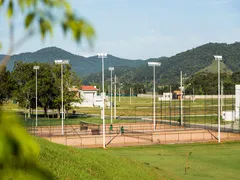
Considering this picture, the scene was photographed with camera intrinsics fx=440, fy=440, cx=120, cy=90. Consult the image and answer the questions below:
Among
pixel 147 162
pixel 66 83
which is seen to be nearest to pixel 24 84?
pixel 66 83

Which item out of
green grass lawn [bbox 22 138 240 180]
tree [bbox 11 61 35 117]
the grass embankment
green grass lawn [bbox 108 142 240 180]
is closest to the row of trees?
tree [bbox 11 61 35 117]

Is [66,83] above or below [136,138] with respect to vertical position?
above

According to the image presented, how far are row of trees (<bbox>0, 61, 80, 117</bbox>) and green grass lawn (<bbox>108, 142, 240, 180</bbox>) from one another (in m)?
36.6

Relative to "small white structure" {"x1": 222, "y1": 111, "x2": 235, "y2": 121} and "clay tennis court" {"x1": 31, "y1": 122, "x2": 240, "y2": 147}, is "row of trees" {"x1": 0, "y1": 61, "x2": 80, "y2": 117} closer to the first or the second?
"clay tennis court" {"x1": 31, "y1": 122, "x2": 240, "y2": 147}

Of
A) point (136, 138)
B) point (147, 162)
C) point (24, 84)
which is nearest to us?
point (147, 162)

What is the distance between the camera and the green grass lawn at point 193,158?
85.7ft

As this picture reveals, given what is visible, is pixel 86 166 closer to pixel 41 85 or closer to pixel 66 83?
pixel 66 83

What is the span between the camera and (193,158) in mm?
32812

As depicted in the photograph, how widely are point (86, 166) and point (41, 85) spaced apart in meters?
60.6

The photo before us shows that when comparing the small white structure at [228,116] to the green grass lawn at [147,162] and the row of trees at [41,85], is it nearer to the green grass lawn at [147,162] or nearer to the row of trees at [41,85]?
the green grass lawn at [147,162]

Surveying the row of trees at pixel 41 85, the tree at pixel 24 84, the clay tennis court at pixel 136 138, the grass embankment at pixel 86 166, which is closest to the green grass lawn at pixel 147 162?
the grass embankment at pixel 86 166

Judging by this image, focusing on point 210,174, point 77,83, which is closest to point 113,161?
point 210,174

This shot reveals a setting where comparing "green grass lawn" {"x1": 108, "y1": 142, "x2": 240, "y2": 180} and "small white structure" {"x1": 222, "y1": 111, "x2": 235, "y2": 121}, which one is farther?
"small white structure" {"x1": 222, "y1": 111, "x2": 235, "y2": 121}

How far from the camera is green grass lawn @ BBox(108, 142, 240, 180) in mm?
26128
